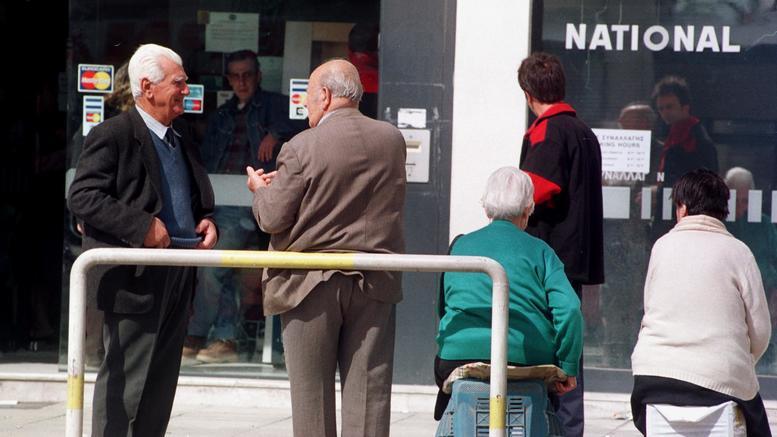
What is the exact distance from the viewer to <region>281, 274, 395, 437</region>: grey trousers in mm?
4729

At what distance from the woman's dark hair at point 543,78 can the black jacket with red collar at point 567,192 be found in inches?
3.4

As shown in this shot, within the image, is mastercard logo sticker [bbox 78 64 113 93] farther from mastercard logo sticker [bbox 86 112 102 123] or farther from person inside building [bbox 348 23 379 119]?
person inside building [bbox 348 23 379 119]

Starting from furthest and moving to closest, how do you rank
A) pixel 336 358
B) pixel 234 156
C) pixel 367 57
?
pixel 234 156, pixel 367 57, pixel 336 358

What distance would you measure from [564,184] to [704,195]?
1.15 m

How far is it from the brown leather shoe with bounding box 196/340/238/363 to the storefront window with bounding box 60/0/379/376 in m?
0.04

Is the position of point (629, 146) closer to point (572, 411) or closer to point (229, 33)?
point (572, 411)

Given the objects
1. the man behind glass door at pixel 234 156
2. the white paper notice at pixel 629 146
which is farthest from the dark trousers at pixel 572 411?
the man behind glass door at pixel 234 156

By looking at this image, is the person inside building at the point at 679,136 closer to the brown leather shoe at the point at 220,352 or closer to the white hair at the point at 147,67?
the brown leather shoe at the point at 220,352

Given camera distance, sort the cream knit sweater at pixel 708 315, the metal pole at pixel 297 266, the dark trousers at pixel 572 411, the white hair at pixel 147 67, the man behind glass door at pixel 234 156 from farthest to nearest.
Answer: the man behind glass door at pixel 234 156 < the dark trousers at pixel 572 411 < the white hair at pixel 147 67 < the cream knit sweater at pixel 708 315 < the metal pole at pixel 297 266

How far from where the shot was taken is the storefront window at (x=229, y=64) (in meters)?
7.96

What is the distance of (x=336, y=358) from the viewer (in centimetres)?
483

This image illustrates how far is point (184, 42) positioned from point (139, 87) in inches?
120

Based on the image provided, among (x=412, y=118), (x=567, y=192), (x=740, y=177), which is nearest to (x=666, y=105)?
(x=740, y=177)

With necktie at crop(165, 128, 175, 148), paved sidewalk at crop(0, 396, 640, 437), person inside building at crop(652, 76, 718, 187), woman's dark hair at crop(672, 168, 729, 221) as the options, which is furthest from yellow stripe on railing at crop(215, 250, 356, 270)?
person inside building at crop(652, 76, 718, 187)
